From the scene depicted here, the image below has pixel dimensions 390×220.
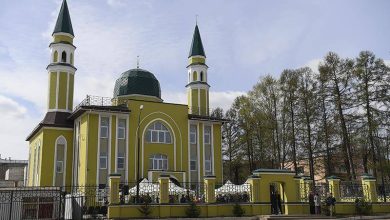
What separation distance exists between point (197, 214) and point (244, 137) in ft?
73.7

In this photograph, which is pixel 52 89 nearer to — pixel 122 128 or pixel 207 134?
pixel 122 128

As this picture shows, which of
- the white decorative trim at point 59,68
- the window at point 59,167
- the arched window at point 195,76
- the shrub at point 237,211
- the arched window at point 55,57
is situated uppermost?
the arched window at point 55,57

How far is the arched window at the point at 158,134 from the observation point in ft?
126

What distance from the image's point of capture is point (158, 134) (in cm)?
3894

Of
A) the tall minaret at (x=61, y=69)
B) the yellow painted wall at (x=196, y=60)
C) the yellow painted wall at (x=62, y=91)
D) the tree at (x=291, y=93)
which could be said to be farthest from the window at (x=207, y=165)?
the yellow painted wall at (x=62, y=91)

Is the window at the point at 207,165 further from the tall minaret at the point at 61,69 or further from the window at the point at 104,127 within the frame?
the tall minaret at the point at 61,69

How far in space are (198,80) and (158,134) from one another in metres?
8.87

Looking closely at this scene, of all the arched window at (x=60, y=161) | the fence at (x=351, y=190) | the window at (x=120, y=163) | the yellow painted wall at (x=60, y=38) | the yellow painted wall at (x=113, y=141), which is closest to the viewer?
the fence at (x=351, y=190)

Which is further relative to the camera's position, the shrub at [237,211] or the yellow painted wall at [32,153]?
the yellow painted wall at [32,153]

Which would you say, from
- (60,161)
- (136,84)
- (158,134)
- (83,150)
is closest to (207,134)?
(158,134)

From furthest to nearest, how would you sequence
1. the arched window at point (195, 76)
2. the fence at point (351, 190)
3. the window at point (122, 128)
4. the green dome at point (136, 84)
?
1. the arched window at point (195, 76)
2. the green dome at point (136, 84)
3. the window at point (122, 128)
4. the fence at point (351, 190)

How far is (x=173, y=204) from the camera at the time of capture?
2364 centimetres

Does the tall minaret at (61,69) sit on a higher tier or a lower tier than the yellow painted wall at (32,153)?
higher

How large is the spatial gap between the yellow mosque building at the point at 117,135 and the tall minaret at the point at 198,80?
137 cm
